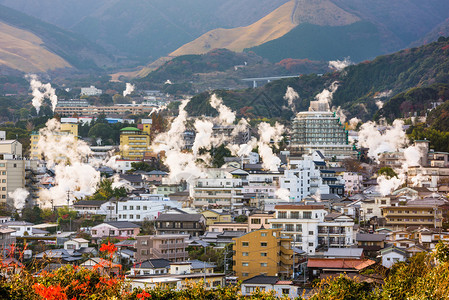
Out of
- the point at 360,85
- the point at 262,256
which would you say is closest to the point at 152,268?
the point at 262,256

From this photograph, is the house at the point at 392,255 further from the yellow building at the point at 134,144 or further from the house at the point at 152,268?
the yellow building at the point at 134,144

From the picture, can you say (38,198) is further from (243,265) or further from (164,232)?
(243,265)

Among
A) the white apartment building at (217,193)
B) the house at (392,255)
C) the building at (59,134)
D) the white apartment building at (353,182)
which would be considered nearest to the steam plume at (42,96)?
the building at (59,134)

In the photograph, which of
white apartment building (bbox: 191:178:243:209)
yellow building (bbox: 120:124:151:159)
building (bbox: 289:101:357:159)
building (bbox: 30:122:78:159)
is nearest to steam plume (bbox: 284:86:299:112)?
building (bbox: 289:101:357:159)

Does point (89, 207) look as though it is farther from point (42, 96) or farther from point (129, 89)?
point (129, 89)

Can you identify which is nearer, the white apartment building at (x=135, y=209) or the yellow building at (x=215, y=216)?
the yellow building at (x=215, y=216)

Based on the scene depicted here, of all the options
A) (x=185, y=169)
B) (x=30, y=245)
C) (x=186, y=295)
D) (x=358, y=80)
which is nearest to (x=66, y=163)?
(x=185, y=169)
